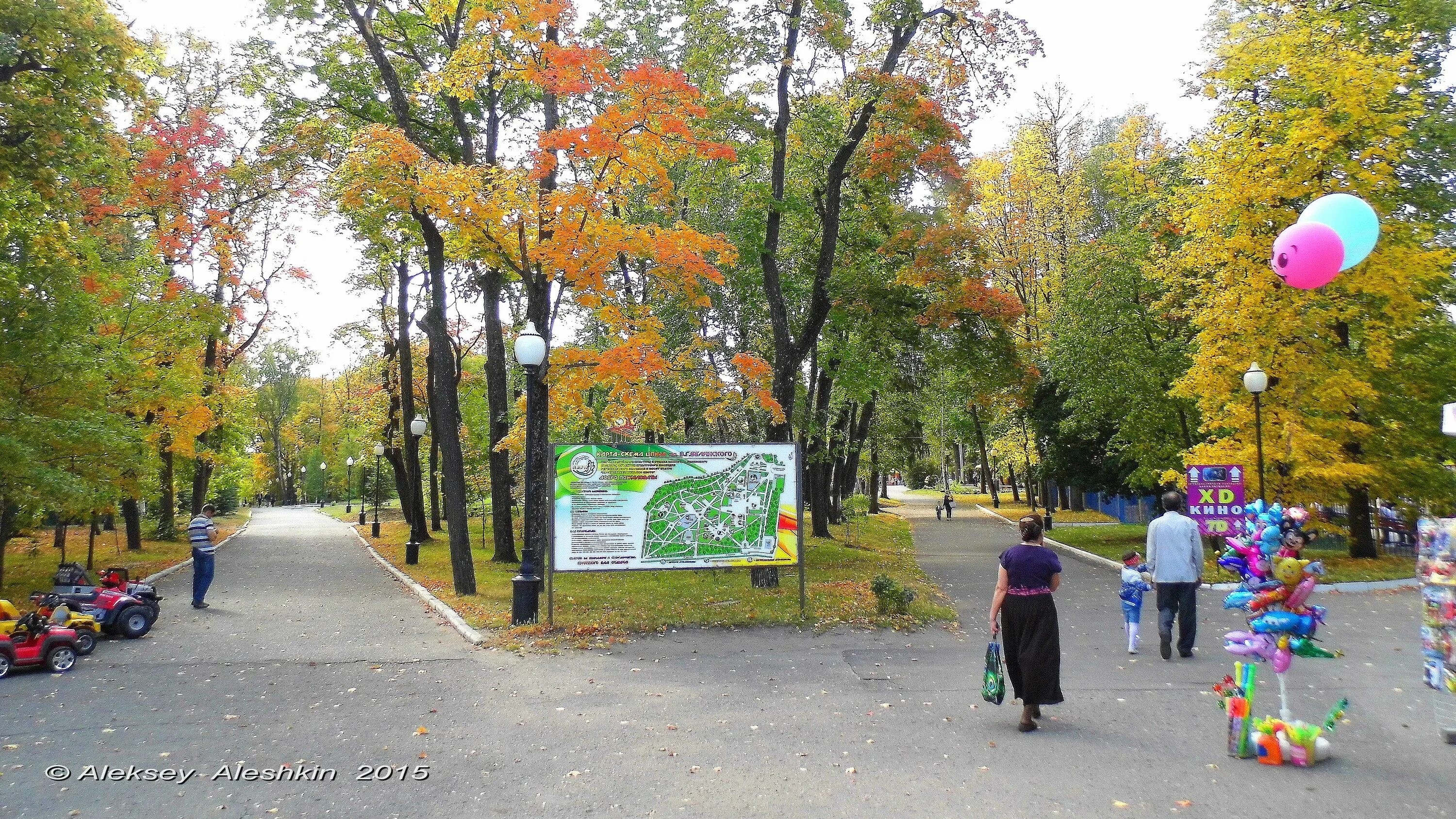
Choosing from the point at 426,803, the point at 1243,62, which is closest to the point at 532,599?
the point at 426,803

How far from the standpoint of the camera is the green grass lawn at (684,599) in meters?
11.2

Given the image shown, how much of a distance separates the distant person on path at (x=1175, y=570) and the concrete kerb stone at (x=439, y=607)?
787 cm

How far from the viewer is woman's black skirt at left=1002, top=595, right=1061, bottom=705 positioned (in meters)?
6.43

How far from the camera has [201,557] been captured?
13.4 metres

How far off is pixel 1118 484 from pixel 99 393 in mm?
27753

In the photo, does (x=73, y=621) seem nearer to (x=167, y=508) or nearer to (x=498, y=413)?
(x=498, y=413)

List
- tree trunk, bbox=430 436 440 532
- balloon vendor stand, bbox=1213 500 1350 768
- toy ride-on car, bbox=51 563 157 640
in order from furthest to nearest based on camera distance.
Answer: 1. tree trunk, bbox=430 436 440 532
2. toy ride-on car, bbox=51 563 157 640
3. balloon vendor stand, bbox=1213 500 1350 768

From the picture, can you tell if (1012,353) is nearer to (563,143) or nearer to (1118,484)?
(563,143)

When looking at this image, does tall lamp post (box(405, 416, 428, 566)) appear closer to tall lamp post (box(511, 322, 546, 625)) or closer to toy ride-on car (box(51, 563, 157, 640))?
toy ride-on car (box(51, 563, 157, 640))

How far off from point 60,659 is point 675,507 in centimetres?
696

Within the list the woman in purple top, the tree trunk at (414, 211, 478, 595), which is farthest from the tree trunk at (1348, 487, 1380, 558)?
the tree trunk at (414, 211, 478, 595)

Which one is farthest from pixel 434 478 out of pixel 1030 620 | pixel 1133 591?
pixel 1030 620

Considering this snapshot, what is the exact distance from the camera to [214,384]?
26.6m

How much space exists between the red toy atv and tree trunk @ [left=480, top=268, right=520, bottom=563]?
7022 millimetres
